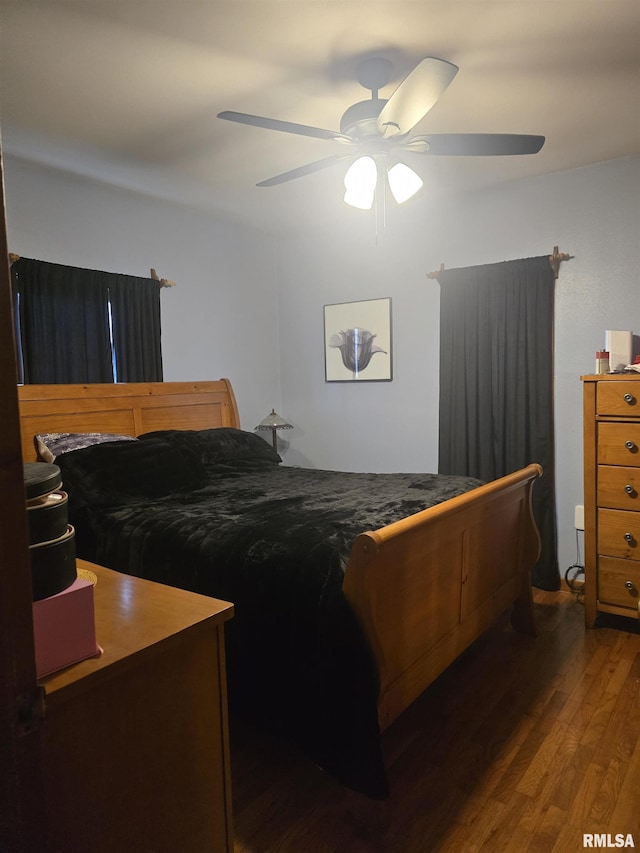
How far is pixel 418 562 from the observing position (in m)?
1.98

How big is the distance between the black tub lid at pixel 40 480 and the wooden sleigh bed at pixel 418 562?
0.98m

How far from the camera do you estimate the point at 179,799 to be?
1014 millimetres

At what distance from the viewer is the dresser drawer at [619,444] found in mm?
2844

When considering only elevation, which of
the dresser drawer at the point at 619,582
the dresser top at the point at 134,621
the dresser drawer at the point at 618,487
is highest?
the dresser top at the point at 134,621

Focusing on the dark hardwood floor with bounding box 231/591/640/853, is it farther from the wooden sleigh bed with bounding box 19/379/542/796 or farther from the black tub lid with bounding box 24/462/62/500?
the black tub lid with bounding box 24/462/62/500

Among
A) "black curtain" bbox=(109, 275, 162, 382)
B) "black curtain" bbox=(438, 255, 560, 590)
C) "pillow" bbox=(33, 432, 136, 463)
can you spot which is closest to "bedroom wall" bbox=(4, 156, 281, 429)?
"black curtain" bbox=(109, 275, 162, 382)

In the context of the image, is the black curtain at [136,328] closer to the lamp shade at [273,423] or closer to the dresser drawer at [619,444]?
the lamp shade at [273,423]

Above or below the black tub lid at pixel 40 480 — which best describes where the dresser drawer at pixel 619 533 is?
below

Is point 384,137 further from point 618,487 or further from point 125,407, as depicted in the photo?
point 125,407

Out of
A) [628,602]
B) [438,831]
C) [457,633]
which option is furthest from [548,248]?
[438,831]

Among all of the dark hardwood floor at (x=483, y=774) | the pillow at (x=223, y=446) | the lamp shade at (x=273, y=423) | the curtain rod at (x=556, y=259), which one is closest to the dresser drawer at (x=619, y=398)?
the curtain rod at (x=556, y=259)

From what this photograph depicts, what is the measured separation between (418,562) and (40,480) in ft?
4.74

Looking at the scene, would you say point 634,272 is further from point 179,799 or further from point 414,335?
point 179,799

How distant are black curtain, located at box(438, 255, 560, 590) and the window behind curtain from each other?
80.9 inches
